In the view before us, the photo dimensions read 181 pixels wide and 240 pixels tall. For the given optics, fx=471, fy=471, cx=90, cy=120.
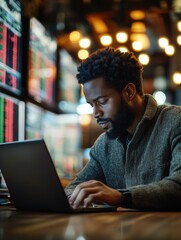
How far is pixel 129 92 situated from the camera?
219 centimetres

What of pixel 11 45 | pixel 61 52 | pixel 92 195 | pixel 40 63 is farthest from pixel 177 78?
pixel 92 195

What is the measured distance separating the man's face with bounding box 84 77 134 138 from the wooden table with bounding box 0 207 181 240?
0.73 m

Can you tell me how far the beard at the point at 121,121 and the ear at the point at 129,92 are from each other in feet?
0.12

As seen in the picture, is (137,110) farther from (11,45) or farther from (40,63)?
(40,63)

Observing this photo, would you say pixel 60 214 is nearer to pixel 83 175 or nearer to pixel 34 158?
pixel 34 158

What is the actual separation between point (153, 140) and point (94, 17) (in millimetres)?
4028

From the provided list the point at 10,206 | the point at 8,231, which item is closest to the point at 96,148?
the point at 10,206

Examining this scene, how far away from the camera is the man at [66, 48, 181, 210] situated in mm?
2014

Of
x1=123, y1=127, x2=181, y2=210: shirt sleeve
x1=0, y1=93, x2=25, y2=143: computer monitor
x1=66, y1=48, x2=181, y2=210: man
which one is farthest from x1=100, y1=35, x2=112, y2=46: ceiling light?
x1=123, y1=127, x2=181, y2=210: shirt sleeve

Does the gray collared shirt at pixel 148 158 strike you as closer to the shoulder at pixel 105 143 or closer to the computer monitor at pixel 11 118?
the shoulder at pixel 105 143

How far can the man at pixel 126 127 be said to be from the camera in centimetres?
201

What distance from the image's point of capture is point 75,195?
5.24 feet

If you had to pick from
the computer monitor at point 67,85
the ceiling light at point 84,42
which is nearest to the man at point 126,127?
the computer monitor at point 67,85

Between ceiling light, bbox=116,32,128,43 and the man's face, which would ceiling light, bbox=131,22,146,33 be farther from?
the man's face
